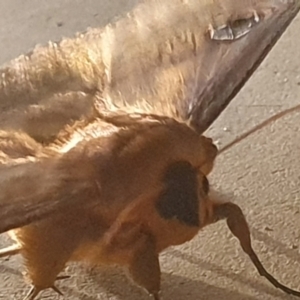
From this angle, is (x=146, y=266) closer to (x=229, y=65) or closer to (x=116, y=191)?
(x=116, y=191)

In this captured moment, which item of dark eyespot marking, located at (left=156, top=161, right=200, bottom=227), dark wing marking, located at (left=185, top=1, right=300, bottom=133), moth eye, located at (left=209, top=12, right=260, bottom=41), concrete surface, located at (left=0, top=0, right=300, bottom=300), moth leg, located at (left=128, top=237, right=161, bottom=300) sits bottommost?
concrete surface, located at (left=0, top=0, right=300, bottom=300)

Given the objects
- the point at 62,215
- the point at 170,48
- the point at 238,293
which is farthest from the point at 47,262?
the point at 170,48

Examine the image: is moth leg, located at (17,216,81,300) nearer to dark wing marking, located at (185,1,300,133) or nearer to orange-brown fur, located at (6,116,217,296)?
orange-brown fur, located at (6,116,217,296)

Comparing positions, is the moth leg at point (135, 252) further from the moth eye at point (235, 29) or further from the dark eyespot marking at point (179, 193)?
the moth eye at point (235, 29)

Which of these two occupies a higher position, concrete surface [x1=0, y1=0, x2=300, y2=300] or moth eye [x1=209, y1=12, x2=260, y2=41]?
moth eye [x1=209, y1=12, x2=260, y2=41]

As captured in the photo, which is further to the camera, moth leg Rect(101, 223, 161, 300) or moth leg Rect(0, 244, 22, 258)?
moth leg Rect(0, 244, 22, 258)

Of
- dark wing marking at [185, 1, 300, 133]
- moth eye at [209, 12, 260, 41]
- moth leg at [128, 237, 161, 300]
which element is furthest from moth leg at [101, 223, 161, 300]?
moth eye at [209, 12, 260, 41]

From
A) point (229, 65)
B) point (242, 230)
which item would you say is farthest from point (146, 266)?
point (229, 65)
